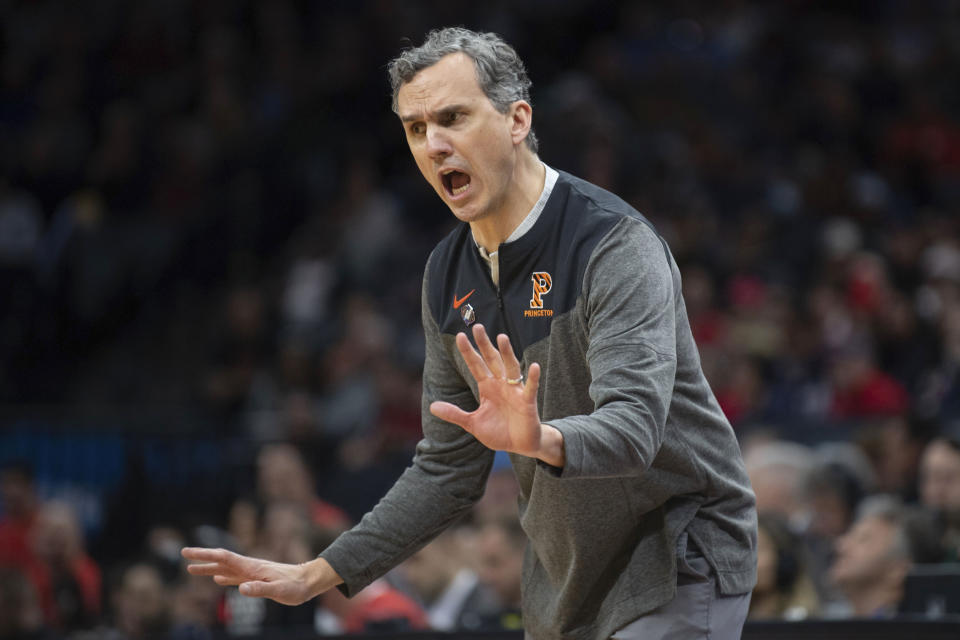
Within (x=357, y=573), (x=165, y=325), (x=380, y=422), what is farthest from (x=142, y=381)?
(x=357, y=573)

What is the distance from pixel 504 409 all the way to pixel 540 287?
472 millimetres

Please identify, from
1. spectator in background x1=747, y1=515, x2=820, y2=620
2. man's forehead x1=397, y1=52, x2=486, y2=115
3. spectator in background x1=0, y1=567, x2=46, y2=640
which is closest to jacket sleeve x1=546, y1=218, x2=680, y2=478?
man's forehead x1=397, y1=52, x2=486, y2=115

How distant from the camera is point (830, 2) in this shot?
12.0m

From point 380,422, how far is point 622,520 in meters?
5.73

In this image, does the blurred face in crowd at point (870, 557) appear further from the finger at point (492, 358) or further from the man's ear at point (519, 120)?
the finger at point (492, 358)

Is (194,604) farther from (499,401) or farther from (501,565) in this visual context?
(499,401)

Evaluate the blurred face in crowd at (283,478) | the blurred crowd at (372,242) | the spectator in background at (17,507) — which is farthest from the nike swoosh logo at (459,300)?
the spectator in background at (17,507)

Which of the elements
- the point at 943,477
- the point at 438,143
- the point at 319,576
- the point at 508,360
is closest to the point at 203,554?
the point at 319,576

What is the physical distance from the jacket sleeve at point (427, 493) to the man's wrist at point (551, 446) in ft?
2.42

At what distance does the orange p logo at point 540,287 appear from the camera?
8.85 ft

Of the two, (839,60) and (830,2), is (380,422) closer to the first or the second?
(839,60)

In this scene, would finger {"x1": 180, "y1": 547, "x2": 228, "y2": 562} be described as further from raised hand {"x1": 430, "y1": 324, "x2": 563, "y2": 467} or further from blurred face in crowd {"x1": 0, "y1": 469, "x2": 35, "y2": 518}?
blurred face in crowd {"x1": 0, "y1": 469, "x2": 35, "y2": 518}

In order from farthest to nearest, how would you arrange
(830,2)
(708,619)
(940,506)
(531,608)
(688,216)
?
(830,2), (688,216), (940,506), (531,608), (708,619)

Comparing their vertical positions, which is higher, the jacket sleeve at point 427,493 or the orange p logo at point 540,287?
the orange p logo at point 540,287
